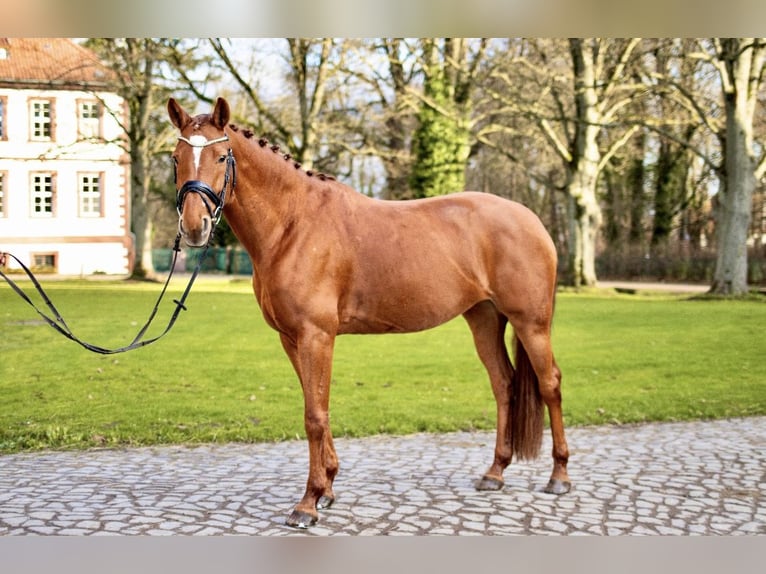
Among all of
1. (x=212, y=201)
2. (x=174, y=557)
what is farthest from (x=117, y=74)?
(x=174, y=557)

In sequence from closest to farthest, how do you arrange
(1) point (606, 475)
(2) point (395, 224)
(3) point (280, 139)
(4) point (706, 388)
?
(2) point (395, 224) < (1) point (606, 475) < (4) point (706, 388) < (3) point (280, 139)

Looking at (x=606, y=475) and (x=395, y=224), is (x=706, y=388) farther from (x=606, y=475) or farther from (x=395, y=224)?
(x=395, y=224)

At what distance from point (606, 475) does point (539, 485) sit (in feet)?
1.99

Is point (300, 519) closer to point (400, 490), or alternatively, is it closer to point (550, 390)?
point (400, 490)

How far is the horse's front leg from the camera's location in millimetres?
3883

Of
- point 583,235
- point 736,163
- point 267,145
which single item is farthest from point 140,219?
point 736,163

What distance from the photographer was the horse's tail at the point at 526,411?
4.61 meters

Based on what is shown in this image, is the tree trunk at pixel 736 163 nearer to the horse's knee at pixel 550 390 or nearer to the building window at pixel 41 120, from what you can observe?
the horse's knee at pixel 550 390

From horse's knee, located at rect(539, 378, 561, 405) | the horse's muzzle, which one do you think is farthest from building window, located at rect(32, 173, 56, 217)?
horse's knee, located at rect(539, 378, 561, 405)

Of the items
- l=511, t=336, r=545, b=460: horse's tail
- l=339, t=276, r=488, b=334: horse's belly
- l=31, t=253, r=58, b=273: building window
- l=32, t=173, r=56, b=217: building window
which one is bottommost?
l=511, t=336, r=545, b=460: horse's tail

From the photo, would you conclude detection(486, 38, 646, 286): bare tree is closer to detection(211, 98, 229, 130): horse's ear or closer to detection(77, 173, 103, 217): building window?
detection(77, 173, 103, 217): building window

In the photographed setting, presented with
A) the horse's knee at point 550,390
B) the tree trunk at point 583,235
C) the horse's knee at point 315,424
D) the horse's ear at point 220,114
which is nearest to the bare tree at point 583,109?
the tree trunk at point 583,235

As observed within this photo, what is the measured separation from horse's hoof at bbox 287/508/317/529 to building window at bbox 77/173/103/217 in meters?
4.39

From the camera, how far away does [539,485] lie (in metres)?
4.74
